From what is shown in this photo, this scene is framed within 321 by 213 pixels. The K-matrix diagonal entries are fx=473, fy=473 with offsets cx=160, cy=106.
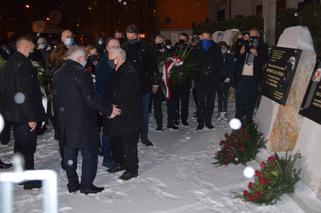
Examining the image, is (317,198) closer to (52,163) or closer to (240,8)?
(52,163)

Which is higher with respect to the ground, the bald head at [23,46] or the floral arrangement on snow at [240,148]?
the bald head at [23,46]

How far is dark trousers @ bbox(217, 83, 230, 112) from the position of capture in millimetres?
11086

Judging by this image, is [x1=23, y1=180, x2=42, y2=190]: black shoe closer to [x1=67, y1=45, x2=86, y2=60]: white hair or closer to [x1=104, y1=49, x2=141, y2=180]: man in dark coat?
[x1=104, y1=49, x2=141, y2=180]: man in dark coat

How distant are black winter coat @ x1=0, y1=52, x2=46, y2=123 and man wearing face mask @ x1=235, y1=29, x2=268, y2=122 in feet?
14.4

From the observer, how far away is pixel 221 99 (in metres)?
11.1

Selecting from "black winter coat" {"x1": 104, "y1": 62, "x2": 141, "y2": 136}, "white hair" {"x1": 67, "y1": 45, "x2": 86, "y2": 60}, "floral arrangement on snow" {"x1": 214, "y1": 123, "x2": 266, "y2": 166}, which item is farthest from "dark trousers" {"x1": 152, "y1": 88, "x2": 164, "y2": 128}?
"white hair" {"x1": 67, "y1": 45, "x2": 86, "y2": 60}

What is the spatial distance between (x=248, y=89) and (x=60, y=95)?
4.77 m

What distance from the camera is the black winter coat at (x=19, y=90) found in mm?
6156

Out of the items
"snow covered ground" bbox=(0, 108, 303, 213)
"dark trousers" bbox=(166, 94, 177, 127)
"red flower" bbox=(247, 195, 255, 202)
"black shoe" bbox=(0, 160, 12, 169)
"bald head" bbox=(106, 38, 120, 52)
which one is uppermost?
"bald head" bbox=(106, 38, 120, 52)

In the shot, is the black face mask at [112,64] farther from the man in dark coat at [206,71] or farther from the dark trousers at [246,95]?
the dark trousers at [246,95]

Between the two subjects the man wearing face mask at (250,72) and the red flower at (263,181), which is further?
the man wearing face mask at (250,72)

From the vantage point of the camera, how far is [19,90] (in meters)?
6.16

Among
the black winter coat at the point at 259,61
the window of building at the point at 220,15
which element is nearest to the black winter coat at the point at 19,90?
the black winter coat at the point at 259,61

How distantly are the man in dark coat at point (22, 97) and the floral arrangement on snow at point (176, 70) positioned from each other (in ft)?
13.0
